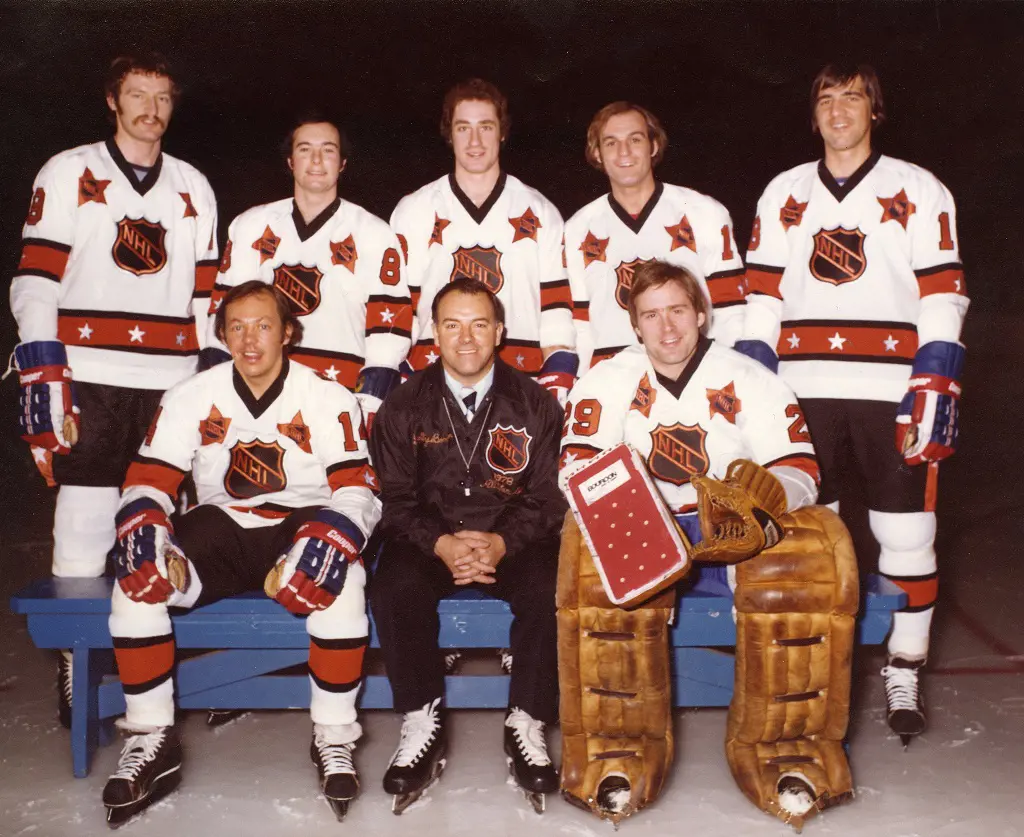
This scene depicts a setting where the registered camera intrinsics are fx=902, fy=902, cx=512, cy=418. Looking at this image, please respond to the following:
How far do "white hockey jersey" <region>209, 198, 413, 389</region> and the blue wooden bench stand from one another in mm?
750

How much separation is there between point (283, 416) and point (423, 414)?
0.33 meters

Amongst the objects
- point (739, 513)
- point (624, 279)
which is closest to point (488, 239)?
point (624, 279)

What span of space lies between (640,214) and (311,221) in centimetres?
90

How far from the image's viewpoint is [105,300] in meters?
2.33

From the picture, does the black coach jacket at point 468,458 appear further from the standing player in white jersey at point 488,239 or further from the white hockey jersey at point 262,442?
the standing player in white jersey at point 488,239

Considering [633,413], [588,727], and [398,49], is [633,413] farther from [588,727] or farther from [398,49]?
[398,49]

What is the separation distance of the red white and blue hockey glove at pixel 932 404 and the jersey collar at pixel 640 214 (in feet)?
2.57

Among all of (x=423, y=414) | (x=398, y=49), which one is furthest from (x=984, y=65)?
(x=423, y=414)

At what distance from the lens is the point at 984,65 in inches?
105

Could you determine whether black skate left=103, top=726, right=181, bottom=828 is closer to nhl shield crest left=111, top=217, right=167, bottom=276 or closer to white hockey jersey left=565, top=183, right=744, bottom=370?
nhl shield crest left=111, top=217, right=167, bottom=276

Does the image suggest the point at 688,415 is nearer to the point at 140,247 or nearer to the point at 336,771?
the point at 336,771

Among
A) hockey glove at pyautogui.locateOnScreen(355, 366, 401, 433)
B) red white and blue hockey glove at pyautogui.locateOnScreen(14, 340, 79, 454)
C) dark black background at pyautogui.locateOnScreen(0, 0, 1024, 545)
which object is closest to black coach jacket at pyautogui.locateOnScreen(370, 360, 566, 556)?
hockey glove at pyautogui.locateOnScreen(355, 366, 401, 433)

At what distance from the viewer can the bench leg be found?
77.0 inches

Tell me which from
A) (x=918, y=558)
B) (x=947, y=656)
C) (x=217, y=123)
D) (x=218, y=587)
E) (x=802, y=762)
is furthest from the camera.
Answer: (x=217, y=123)
